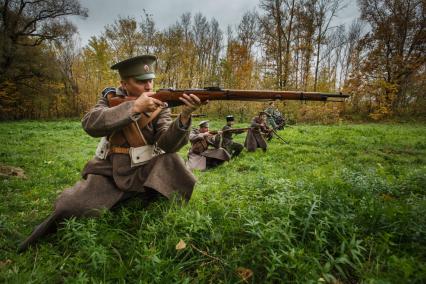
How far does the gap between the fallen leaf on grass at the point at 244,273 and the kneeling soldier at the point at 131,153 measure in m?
1.28

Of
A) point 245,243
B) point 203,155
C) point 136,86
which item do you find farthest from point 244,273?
point 203,155

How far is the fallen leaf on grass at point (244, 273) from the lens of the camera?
2.01 m

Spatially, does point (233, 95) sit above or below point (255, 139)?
above

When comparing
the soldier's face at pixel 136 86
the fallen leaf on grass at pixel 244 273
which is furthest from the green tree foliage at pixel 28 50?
the fallen leaf on grass at pixel 244 273

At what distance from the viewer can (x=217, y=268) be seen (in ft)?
7.11

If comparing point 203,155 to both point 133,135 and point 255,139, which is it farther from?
point 133,135

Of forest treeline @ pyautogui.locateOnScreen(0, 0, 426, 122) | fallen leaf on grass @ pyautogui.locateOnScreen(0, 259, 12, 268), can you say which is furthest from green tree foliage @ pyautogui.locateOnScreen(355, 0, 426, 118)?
fallen leaf on grass @ pyautogui.locateOnScreen(0, 259, 12, 268)

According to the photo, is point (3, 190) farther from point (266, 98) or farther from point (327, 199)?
point (327, 199)

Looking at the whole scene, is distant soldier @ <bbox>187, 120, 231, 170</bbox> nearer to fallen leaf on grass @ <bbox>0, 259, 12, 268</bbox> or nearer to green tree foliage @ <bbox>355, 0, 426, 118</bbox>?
fallen leaf on grass @ <bbox>0, 259, 12, 268</bbox>

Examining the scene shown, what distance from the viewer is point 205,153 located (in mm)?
9242

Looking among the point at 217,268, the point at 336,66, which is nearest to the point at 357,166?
the point at 217,268

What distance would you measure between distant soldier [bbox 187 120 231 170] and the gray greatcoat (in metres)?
5.55

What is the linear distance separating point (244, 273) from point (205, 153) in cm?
724

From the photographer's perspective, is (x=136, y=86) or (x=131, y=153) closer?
(x=131, y=153)
